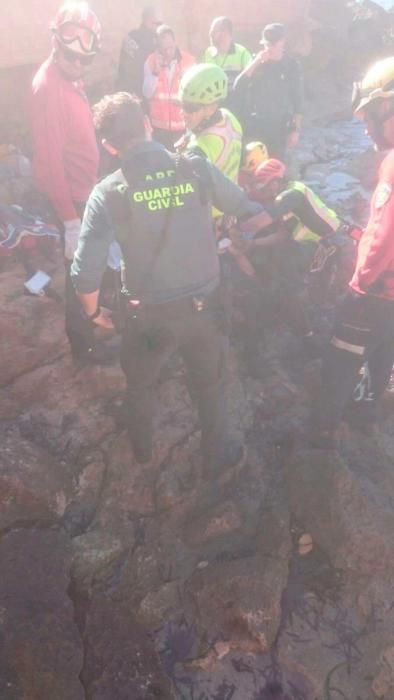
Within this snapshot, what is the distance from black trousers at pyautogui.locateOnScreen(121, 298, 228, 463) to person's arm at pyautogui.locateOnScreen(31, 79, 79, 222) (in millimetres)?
1094

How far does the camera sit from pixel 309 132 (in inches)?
384

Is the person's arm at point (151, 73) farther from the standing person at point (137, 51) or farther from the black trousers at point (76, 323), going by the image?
the black trousers at point (76, 323)

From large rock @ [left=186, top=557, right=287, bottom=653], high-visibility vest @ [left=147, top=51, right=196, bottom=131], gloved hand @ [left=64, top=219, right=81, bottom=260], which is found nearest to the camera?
large rock @ [left=186, top=557, right=287, bottom=653]

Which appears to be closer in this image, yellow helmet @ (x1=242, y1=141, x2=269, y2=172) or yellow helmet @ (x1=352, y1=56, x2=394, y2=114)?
yellow helmet @ (x1=352, y1=56, x2=394, y2=114)

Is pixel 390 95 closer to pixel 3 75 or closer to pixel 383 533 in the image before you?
pixel 383 533

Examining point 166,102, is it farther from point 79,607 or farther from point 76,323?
point 79,607

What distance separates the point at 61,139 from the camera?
3.58 meters

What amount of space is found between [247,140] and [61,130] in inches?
123

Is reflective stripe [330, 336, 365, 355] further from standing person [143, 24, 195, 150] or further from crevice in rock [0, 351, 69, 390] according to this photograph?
standing person [143, 24, 195, 150]

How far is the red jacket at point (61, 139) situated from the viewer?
353cm

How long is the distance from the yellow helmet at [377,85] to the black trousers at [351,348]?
3.64 feet

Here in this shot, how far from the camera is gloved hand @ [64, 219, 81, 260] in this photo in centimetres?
378

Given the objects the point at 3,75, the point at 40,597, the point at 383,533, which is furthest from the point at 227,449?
the point at 3,75

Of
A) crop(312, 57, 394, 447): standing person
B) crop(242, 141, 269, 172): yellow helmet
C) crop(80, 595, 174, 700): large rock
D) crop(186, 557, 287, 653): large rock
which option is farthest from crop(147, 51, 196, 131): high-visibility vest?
crop(80, 595, 174, 700): large rock
